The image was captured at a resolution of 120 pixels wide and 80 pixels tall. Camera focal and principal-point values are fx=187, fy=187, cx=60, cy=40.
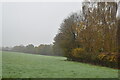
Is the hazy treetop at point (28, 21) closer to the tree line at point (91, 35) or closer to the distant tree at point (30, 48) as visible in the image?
the distant tree at point (30, 48)

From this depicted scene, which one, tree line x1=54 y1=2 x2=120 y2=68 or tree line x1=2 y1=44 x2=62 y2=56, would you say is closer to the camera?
tree line x1=2 y1=44 x2=62 y2=56

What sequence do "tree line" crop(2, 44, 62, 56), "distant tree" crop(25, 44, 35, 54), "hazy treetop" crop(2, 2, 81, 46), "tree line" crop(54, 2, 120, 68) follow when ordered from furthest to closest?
"tree line" crop(54, 2, 120, 68) < "distant tree" crop(25, 44, 35, 54) < "tree line" crop(2, 44, 62, 56) < "hazy treetop" crop(2, 2, 81, 46)

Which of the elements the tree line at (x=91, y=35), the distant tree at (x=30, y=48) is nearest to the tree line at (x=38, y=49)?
the distant tree at (x=30, y=48)

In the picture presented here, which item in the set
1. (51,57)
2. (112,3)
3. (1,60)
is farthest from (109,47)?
(1,60)

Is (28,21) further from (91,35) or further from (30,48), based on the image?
(91,35)

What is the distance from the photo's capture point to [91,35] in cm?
816

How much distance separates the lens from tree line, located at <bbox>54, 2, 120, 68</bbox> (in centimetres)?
752

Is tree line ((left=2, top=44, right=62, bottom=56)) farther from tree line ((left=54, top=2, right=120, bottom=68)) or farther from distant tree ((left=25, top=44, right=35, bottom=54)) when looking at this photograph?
tree line ((left=54, top=2, right=120, bottom=68))

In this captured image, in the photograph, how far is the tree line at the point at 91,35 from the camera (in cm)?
752

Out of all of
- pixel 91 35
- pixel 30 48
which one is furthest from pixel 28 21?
pixel 91 35

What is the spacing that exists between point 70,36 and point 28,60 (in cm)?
308

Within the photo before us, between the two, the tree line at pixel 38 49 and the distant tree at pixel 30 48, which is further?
the distant tree at pixel 30 48

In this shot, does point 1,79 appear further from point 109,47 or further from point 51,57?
point 109,47

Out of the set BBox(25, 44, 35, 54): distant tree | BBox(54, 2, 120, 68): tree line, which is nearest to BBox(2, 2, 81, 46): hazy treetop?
BBox(25, 44, 35, 54): distant tree
